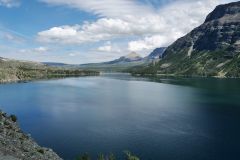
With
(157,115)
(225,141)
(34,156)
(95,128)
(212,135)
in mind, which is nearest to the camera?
(34,156)

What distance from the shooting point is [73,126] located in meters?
138

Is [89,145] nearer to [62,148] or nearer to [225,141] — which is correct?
[62,148]

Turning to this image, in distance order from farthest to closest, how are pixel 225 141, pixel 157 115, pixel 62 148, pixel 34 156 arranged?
pixel 157 115, pixel 225 141, pixel 62 148, pixel 34 156

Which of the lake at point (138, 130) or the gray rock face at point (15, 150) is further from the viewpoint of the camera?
the lake at point (138, 130)

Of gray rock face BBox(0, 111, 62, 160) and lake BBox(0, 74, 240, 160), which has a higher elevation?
gray rock face BBox(0, 111, 62, 160)

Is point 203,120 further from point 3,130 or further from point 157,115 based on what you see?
point 3,130

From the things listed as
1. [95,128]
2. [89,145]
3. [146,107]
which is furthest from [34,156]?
[146,107]

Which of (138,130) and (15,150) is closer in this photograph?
(15,150)

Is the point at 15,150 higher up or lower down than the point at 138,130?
higher up

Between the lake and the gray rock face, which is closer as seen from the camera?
the gray rock face

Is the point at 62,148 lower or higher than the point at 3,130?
lower

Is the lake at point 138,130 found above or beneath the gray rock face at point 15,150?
beneath

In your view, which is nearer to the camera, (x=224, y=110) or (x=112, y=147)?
(x=112, y=147)

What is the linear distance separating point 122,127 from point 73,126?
2087 cm
